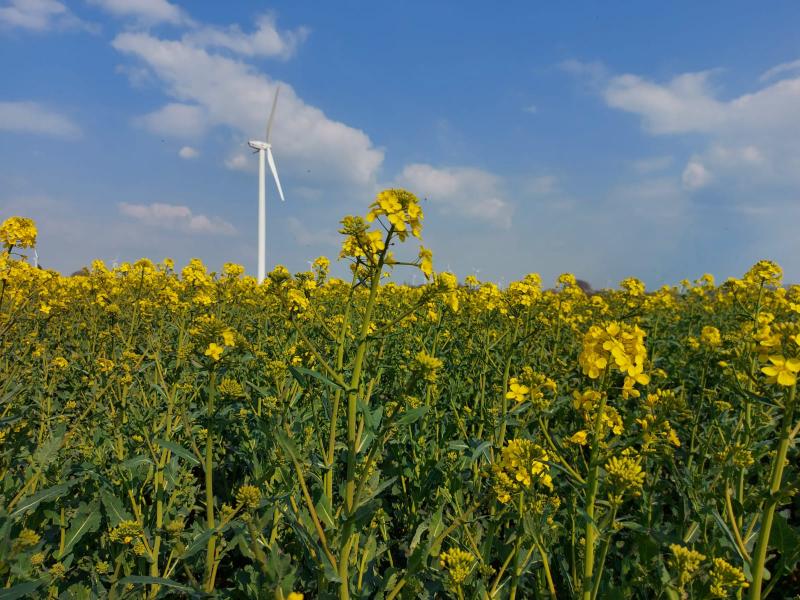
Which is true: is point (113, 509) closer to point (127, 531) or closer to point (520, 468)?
point (127, 531)

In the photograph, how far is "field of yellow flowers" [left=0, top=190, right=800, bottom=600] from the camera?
7.36 feet

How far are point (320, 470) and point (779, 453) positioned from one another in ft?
8.97

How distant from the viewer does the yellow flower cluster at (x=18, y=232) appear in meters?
4.83

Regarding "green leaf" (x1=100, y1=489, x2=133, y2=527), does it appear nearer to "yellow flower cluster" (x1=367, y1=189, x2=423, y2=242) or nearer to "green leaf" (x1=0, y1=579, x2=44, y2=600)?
"green leaf" (x1=0, y1=579, x2=44, y2=600)

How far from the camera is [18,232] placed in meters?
4.87

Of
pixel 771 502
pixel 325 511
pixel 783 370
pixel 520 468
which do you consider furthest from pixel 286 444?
Result: pixel 783 370

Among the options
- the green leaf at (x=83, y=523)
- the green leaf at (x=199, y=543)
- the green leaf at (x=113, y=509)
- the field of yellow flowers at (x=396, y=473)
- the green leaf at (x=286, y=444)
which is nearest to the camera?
the green leaf at (x=286, y=444)

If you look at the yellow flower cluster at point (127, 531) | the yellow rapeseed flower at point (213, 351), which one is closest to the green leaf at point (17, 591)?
the yellow flower cluster at point (127, 531)

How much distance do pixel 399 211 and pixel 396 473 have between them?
306 cm

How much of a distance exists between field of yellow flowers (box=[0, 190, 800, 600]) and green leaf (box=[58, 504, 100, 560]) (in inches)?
0.6

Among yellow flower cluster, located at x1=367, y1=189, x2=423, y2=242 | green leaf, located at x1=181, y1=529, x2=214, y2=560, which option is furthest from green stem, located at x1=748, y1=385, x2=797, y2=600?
green leaf, located at x1=181, y1=529, x2=214, y2=560

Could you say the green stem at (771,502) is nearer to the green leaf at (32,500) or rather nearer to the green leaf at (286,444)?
the green leaf at (286,444)

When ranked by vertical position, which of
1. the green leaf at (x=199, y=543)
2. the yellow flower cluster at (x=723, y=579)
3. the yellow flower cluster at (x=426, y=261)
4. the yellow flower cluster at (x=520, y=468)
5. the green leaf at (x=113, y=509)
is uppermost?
the yellow flower cluster at (x=426, y=261)

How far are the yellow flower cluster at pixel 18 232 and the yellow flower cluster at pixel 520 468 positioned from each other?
5.25 m
